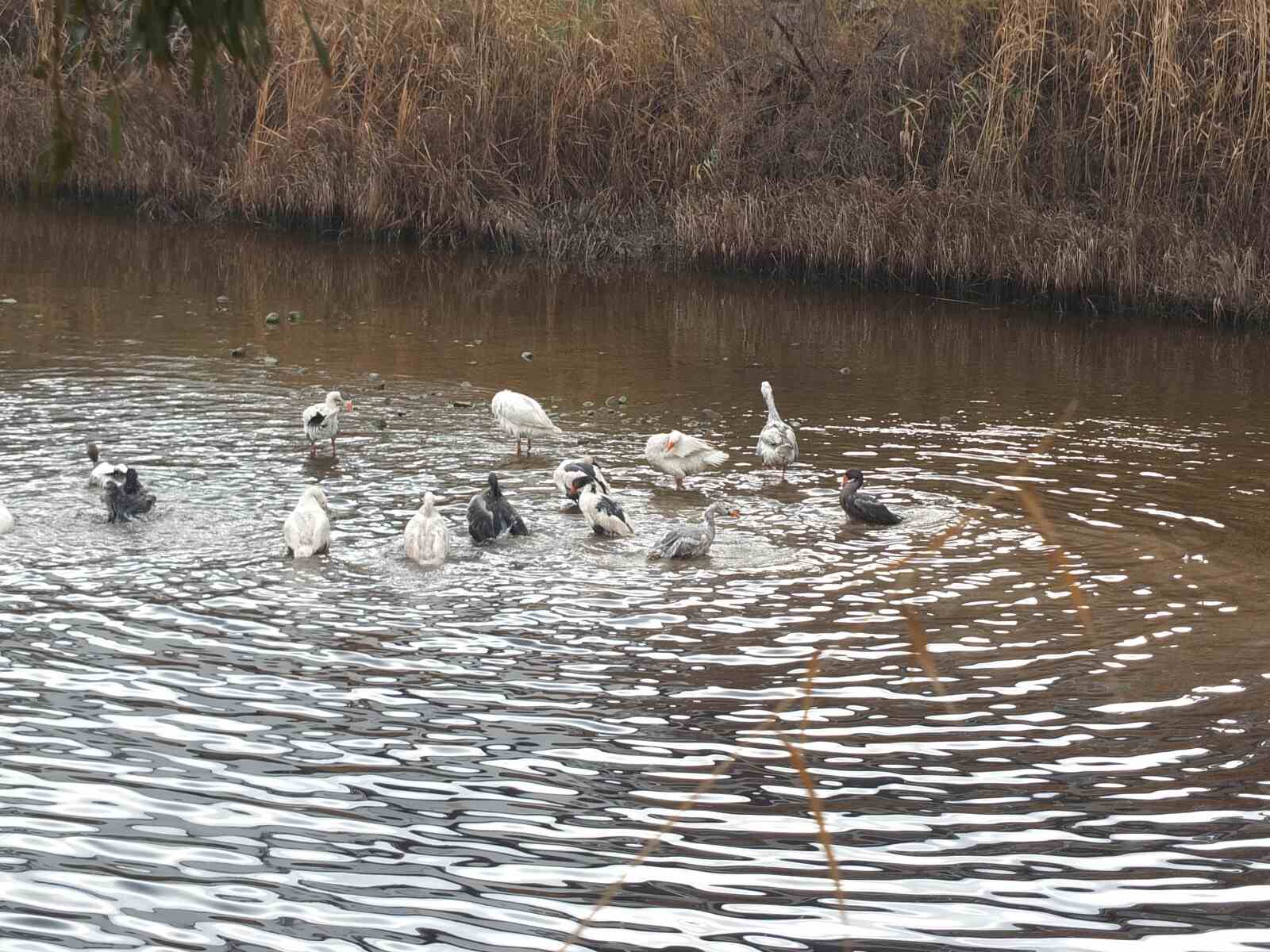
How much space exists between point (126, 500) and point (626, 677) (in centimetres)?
382

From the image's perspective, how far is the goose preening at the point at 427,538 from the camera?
9.34 metres

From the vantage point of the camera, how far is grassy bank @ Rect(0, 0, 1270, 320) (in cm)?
1912

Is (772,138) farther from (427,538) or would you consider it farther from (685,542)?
(427,538)

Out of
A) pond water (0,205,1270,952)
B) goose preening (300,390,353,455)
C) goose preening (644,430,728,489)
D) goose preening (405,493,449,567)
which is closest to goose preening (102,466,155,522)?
pond water (0,205,1270,952)

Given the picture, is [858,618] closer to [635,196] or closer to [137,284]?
[137,284]

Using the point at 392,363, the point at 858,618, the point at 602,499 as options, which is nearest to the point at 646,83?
the point at 392,363

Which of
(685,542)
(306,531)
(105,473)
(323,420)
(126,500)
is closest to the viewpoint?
(306,531)

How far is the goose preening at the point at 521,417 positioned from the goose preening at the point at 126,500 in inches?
125

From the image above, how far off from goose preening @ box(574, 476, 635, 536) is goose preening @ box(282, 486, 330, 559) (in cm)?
162

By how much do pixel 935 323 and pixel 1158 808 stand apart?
43.4 feet

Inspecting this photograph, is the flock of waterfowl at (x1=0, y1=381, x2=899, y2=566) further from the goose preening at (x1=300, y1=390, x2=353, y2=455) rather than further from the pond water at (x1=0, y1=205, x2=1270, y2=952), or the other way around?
the pond water at (x1=0, y1=205, x2=1270, y2=952)

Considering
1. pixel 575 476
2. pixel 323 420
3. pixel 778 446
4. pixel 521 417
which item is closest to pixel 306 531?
pixel 575 476

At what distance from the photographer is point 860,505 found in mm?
10477

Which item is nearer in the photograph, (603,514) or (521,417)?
(603,514)
